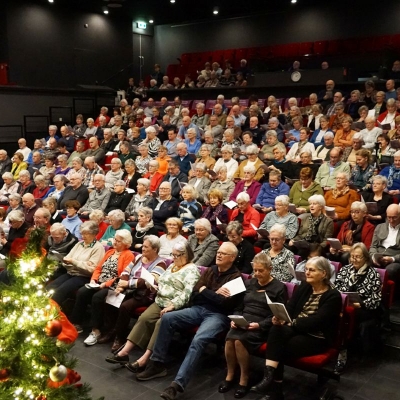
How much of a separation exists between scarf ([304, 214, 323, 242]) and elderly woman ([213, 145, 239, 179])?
7.01ft

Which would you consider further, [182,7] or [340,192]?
[182,7]

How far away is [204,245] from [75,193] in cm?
278

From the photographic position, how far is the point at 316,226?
15.3ft

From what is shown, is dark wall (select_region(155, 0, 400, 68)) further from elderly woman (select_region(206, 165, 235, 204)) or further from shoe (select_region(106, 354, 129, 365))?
shoe (select_region(106, 354, 129, 365))

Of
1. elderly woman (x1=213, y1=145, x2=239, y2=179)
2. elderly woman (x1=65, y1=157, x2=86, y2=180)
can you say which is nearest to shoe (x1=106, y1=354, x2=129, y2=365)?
elderly woman (x1=213, y1=145, x2=239, y2=179)

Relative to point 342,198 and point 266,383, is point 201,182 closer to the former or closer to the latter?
point 342,198

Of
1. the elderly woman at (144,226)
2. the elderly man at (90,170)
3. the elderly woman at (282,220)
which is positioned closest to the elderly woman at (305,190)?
the elderly woman at (282,220)

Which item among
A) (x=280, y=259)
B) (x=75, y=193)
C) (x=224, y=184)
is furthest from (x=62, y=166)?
(x=280, y=259)

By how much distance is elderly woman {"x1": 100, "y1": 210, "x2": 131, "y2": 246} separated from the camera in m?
5.07

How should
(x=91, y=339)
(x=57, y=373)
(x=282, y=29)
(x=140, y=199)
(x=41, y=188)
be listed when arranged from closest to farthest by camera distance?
(x=57, y=373) < (x=91, y=339) < (x=140, y=199) < (x=41, y=188) < (x=282, y=29)

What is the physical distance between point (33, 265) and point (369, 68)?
32.4ft

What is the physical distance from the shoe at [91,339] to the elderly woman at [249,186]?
7.74ft

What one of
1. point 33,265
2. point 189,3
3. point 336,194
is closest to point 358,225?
point 336,194

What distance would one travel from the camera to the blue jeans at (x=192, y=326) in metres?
3.52
